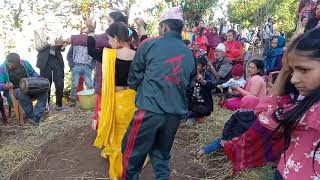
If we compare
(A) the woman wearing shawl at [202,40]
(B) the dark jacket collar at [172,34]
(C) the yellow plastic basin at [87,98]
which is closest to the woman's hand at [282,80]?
(B) the dark jacket collar at [172,34]

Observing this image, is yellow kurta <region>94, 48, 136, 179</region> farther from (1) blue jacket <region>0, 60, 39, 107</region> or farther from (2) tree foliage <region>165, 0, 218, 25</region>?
(2) tree foliage <region>165, 0, 218, 25</region>

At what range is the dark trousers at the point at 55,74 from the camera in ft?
21.4

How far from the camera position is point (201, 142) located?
469 cm

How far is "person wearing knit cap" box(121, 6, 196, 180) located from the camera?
Result: 270 centimetres

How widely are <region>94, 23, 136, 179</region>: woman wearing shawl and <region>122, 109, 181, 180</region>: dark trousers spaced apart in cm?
43

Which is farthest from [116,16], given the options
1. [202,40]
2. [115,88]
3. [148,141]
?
[202,40]

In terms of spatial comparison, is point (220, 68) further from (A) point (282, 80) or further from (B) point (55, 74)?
(A) point (282, 80)

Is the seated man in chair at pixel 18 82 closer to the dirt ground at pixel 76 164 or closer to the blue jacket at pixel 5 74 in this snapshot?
the blue jacket at pixel 5 74

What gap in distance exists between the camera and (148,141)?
2.79 metres

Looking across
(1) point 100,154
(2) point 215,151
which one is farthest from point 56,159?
(2) point 215,151

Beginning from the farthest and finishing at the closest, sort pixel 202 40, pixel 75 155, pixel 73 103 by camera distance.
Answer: pixel 202 40, pixel 73 103, pixel 75 155

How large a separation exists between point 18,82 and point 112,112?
129 inches

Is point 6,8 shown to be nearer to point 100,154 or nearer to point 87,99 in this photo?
point 87,99

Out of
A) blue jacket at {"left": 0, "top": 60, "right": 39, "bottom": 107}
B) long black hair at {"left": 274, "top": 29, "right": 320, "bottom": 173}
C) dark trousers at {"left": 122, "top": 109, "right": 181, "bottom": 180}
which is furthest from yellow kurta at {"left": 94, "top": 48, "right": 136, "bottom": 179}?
blue jacket at {"left": 0, "top": 60, "right": 39, "bottom": 107}
